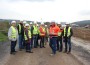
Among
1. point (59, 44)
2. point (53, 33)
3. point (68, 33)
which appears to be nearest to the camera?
point (53, 33)

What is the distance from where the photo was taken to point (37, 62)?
14266mm

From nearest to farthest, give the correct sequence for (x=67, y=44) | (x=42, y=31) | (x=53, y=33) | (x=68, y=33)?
(x=53, y=33), (x=68, y=33), (x=67, y=44), (x=42, y=31)

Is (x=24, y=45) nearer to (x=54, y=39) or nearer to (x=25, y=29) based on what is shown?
(x=25, y=29)

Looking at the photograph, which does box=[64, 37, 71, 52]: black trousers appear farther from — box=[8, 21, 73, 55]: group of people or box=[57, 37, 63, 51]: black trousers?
box=[57, 37, 63, 51]: black trousers

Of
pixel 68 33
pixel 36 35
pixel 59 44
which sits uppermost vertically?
pixel 68 33

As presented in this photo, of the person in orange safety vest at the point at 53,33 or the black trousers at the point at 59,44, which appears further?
the black trousers at the point at 59,44

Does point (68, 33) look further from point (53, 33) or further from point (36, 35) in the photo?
point (36, 35)

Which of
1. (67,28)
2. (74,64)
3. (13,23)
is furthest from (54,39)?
(74,64)

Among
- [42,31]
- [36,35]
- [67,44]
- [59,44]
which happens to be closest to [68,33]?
[67,44]

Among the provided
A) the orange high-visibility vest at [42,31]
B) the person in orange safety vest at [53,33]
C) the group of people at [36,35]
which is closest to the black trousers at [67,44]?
the group of people at [36,35]

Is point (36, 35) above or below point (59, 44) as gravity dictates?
above

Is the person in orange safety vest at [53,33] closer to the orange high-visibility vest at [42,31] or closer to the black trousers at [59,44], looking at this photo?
the black trousers at [59,44]

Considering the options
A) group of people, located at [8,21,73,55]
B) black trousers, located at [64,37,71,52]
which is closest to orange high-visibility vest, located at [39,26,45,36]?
group of people, located at [8,21,73,55]

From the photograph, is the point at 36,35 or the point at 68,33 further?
the point at 36,35
